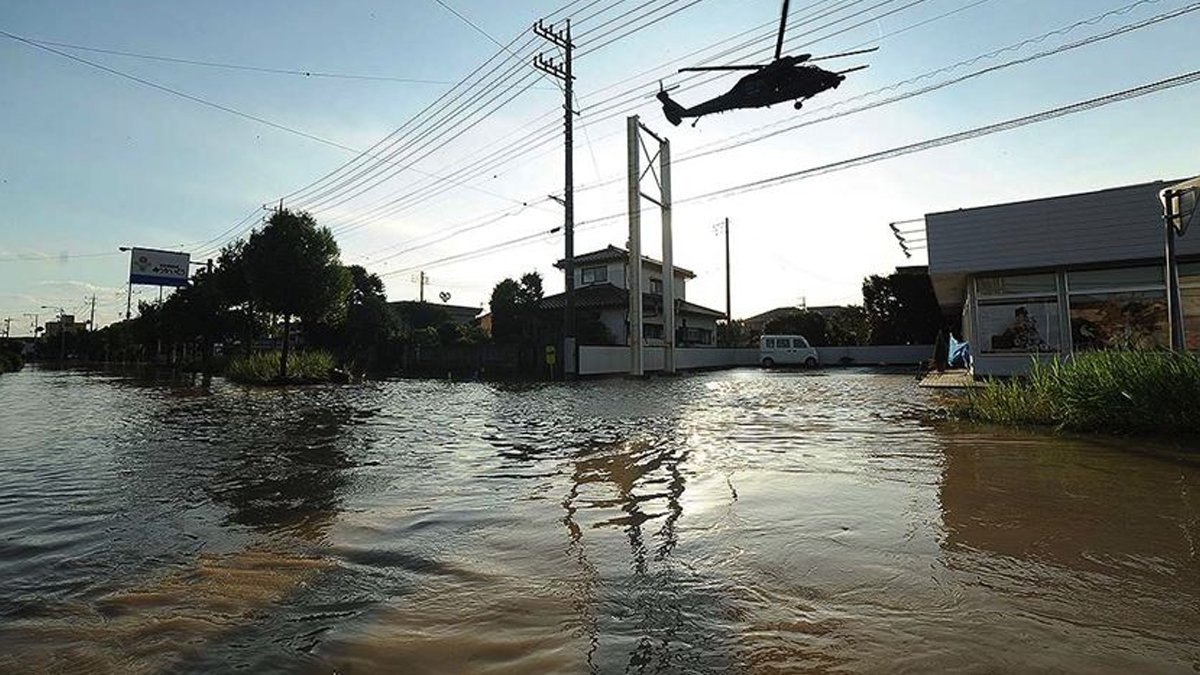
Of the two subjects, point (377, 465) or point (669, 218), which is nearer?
point (377, 465)

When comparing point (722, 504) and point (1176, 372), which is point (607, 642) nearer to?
point (722, 504)

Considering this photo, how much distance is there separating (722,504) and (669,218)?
27.1m

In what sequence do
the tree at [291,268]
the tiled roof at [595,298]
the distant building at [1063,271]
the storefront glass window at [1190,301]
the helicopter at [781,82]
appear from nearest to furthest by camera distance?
the helicopter at [781,82] < the storefront glass window at [1190,301] < the distant building at [1063,271] < the tree at [291,268] < the tiled roof at [595,298]

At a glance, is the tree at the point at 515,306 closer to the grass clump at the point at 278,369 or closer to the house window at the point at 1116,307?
the grass clump at the point at 278,369

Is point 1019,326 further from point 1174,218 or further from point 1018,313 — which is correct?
point 1174,218

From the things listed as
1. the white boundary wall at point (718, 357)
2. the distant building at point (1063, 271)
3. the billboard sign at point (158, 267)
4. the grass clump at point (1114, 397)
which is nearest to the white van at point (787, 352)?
the white boundary wall at point (718, 357)

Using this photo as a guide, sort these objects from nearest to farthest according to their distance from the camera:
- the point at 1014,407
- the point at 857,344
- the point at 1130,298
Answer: the point at 1014,407
the point at 1130,298
the point at 857,344

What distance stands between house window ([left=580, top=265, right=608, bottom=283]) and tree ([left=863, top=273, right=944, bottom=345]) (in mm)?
16868

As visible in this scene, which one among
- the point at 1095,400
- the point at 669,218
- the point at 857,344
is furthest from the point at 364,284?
the point at 1095,400

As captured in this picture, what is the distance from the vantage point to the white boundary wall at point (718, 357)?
27906mm

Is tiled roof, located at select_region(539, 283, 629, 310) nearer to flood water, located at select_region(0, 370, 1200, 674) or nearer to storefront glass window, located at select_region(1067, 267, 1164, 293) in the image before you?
storefront glass window, located at select_region(1067, 267, 1164, 293)

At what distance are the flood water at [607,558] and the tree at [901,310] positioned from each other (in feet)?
107

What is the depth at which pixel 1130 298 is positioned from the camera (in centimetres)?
1508

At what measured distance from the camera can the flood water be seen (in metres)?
2.39
